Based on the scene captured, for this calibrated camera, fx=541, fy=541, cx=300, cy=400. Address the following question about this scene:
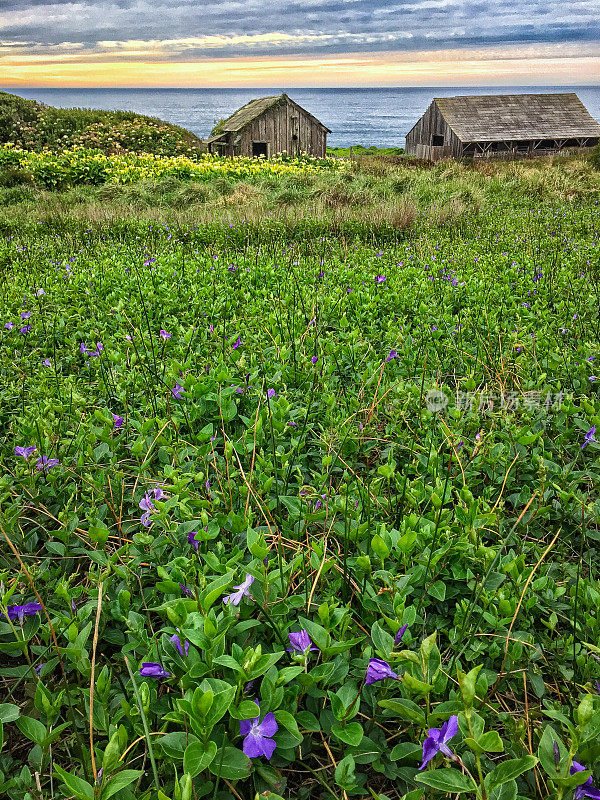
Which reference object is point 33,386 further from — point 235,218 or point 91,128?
point 91,128

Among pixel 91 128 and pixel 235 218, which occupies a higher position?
pixel 91 128

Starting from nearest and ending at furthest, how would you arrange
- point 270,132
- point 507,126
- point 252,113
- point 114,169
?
point 114,169, point 252,113, point 270,132, point 507,126

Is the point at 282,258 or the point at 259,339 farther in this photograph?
the point at 282,258

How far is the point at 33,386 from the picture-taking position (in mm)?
A: 3252

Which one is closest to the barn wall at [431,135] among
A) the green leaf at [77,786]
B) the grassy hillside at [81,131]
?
the grassy hillside at [81,131]

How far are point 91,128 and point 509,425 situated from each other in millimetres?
34059

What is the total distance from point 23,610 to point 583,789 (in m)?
1.61

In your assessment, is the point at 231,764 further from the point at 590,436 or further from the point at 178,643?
the point at 590,436

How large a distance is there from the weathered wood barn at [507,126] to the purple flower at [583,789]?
133 ft

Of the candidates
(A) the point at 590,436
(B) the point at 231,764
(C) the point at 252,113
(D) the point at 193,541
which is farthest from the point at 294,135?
(B) the point at 231,764

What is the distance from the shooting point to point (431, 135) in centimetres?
4050

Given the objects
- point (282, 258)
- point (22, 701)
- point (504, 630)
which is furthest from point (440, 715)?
point (282, 258)

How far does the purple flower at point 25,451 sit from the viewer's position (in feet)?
7.75

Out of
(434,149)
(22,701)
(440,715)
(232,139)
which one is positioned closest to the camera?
(440,715)
